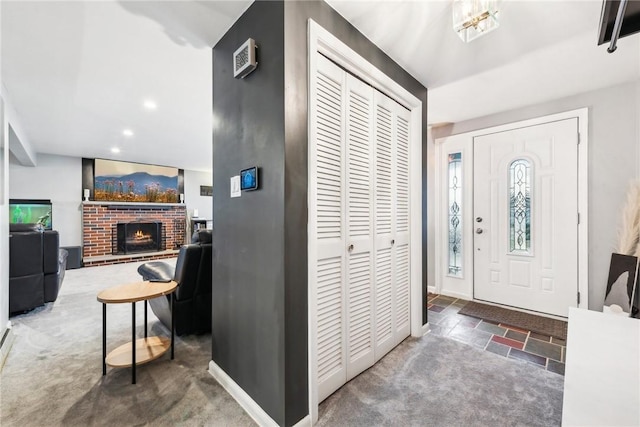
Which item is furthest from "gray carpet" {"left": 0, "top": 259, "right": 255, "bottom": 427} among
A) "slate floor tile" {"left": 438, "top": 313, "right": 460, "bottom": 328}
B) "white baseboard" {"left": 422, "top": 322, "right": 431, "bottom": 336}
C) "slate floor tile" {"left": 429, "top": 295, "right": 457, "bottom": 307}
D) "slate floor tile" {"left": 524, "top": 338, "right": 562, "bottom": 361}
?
"slate floor tile" {"left": 429, "top": 295, "right": 457, "bottom": 307}

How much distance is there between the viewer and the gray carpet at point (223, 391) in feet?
4.89

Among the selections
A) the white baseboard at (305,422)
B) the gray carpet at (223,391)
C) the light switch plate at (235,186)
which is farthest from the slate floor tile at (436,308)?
the light switch plate at (235,186)

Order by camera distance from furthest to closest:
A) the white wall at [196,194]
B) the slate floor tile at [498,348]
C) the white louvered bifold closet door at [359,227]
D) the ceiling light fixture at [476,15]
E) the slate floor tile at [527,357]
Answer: the white wall at [196,194]
the slate floor tile at [498,348]
the slate floor tile at [527,357]
the white louvered bifold closet door at [359,227]
the ceiling light fixture at [476,15]

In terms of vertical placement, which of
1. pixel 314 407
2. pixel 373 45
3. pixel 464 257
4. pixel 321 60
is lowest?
pixel 314 407

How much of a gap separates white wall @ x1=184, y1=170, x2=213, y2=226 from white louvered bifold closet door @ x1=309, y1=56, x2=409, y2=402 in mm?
6563

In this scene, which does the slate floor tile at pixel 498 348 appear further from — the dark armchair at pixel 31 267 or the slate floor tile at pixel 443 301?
the dark armchair at pixel 31 267

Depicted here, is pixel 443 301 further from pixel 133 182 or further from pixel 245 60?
pixel 133 182

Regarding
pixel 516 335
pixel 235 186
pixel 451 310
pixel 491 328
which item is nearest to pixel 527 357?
pixel 516 335

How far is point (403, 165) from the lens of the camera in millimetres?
2355

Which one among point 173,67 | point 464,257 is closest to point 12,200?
point 173,67

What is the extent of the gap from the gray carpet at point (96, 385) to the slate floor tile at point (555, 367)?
2.16 meters

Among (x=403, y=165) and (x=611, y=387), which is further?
(x=403, y=165)

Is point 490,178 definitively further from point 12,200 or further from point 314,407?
point 12,200

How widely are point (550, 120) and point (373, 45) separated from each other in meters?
2.33
